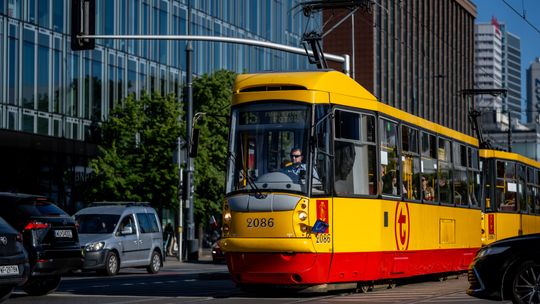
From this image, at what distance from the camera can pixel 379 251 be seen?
19516mm

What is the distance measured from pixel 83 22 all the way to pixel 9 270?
8976mm

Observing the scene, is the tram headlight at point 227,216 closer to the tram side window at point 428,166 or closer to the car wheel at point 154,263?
the tram side window at point 428,166

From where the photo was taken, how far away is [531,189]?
115 feet

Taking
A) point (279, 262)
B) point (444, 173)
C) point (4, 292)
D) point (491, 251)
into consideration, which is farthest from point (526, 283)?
point (444, 173)

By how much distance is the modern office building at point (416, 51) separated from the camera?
9450 cm

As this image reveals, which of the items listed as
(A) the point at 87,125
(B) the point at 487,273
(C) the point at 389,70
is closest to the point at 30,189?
(A) the point at 87,125

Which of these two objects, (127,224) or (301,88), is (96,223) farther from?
(301,88)

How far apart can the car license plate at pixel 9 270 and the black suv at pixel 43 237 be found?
8.34 feet

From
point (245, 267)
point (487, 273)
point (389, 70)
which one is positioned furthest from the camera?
point (389, 70)

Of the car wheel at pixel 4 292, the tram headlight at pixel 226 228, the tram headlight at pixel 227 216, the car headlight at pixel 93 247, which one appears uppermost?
the tram headlight at pixel 227 216

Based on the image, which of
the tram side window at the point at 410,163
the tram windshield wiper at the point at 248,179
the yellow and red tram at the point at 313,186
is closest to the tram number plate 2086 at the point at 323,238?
the yellow and red tram at the point at 313,186

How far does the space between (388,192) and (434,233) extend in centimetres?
317

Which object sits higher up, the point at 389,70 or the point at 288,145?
the point at 389,70

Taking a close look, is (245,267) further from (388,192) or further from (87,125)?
(87,125)
